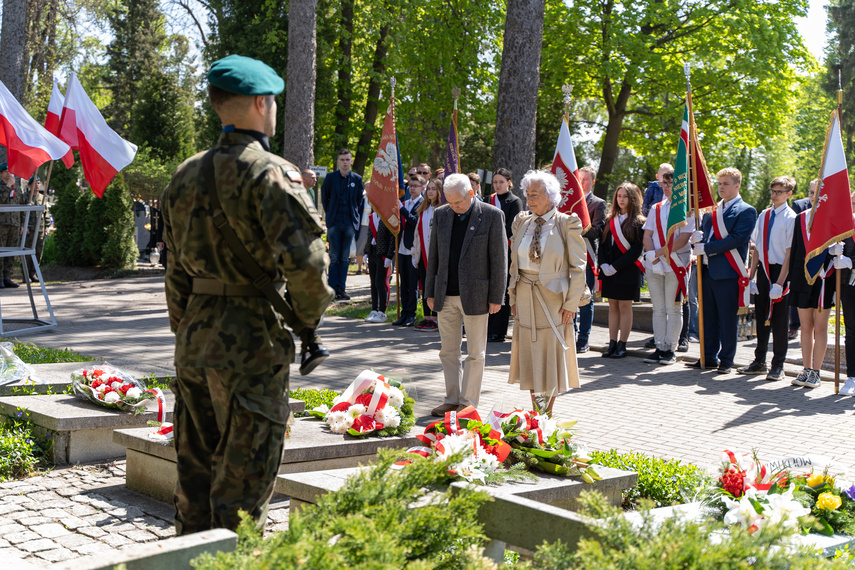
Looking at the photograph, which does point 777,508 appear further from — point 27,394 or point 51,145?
point 51,145

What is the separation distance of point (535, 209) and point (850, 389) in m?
4.63

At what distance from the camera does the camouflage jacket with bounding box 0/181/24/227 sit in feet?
57.0

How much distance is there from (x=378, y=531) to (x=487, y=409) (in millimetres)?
5320

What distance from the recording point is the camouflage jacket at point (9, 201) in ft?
57.0

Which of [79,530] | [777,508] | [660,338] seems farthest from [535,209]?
[660,338]


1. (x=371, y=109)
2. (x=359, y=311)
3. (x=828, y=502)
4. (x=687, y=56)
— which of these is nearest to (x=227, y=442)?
(x=828, y=502)

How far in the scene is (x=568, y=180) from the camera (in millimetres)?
10242

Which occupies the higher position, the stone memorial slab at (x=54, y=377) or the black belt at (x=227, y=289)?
the black belt at (x=227, y=289)

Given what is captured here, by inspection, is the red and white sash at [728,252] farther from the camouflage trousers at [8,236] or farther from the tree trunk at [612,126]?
the tree trunk at [612,126]

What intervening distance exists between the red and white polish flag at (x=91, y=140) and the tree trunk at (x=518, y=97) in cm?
614

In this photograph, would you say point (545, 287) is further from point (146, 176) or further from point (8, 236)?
point (146, 176)

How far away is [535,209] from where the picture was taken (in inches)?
279

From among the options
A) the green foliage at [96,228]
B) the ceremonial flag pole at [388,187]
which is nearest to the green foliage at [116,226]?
the green foliage at [96,228]

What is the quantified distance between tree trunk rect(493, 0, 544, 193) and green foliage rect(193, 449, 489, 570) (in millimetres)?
11718
